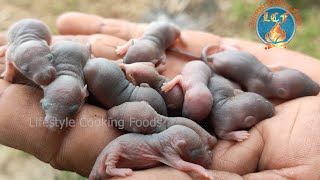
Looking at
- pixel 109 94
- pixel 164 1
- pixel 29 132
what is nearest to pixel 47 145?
pixel 29 132

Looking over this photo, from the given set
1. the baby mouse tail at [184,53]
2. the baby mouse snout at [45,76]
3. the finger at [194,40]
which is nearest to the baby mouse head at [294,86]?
the finger at [194,40]

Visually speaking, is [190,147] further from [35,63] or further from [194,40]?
[194,40]

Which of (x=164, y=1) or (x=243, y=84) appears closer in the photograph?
(x=243, y=84)

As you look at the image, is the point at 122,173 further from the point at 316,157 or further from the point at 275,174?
the point at 316,157

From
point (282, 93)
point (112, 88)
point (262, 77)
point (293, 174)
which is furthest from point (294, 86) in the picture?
point (112, 88)

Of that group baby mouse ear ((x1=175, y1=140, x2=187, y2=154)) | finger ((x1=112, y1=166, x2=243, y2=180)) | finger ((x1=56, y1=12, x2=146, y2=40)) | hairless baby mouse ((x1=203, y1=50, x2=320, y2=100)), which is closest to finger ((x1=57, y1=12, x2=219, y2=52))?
finger ((x1=56, y1=12, x2=146, y2=40))
